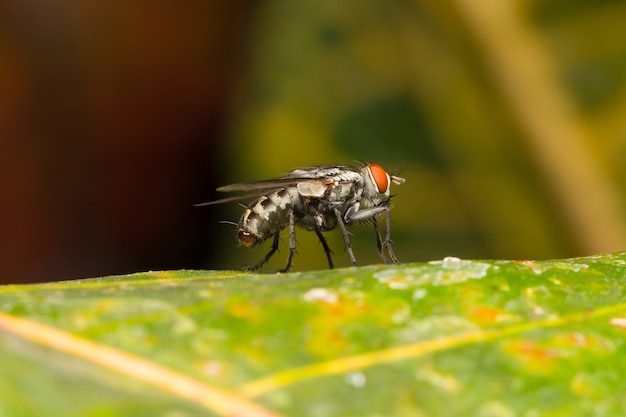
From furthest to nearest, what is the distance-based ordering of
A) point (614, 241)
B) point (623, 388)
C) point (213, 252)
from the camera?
point (213, 252), point (614, 241), point (623, 388)

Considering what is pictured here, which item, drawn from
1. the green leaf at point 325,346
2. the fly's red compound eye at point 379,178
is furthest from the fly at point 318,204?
the green leaf at point 325,346

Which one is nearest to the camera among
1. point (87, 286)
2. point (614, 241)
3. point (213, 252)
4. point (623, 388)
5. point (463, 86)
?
point (623, 388)

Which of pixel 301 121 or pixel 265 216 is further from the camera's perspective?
pixel 301 121

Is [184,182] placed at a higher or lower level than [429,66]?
lower

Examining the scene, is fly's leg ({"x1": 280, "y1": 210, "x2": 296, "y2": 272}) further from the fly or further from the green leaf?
the green leaf

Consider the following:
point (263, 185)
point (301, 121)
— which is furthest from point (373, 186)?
point (301, 121)

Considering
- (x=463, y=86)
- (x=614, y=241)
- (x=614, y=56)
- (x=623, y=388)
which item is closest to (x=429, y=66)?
(x=463, y=86)

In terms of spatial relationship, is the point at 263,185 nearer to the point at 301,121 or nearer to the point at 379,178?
the point at 379,178

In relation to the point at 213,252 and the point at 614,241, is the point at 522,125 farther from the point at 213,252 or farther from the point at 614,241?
the point at 213,252
